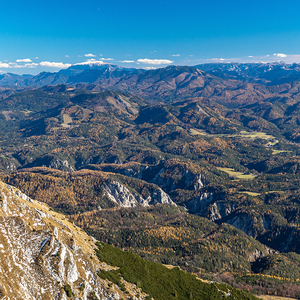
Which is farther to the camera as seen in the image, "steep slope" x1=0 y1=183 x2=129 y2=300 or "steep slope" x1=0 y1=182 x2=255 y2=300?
"steep slope" x1=0 y1=182 x2=255 y2=300

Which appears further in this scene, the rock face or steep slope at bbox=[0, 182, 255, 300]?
steep slope at bbox=[0, 182, 255, 300]

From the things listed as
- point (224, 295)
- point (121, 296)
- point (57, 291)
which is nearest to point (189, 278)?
point (224, 295)

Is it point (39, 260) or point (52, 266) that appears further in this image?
point (52, 266)

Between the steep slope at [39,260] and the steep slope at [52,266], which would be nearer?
the steep slope at [39,260]

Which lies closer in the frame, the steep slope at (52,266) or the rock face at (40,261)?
the rock face at (40,261)

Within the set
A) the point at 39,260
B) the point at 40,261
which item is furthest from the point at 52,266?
the point at 39,260

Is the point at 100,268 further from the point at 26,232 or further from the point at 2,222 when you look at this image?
the point at 2,222

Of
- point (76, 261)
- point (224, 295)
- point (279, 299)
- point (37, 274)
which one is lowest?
point (279, 299)

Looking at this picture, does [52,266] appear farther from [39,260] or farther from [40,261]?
[39,260]
